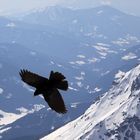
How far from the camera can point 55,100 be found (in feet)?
41.2

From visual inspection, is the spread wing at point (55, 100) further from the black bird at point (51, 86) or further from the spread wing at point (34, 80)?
the spread wing at point (34, 80)

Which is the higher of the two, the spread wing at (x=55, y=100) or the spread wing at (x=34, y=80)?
the spread wing at (x=34, y=80)

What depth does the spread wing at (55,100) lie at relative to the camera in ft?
40.7

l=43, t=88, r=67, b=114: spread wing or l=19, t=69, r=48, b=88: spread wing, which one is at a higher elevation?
l=19, t=69, r=48, b=88: spread wing

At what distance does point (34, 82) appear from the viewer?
12344 mm

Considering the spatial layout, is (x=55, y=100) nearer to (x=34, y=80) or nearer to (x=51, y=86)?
(x=51, y=86)

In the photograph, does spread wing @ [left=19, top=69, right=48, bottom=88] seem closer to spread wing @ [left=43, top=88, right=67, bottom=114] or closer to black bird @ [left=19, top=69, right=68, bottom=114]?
black bird @ [left=19, top=69, right=68, bottom=114]

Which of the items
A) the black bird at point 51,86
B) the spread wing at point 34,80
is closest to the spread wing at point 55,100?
the black bird at point 51,86

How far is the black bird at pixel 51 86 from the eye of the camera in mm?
12297

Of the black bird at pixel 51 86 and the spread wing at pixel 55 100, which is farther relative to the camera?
the spread wing at pixel 55 100

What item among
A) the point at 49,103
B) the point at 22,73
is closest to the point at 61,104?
the point at 49,103

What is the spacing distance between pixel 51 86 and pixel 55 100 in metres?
0.41

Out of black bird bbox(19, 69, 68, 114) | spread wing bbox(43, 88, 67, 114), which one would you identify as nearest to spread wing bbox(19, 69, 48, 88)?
black bird bbox(19, 69, 68, 114)

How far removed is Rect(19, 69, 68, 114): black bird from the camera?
1230cm
